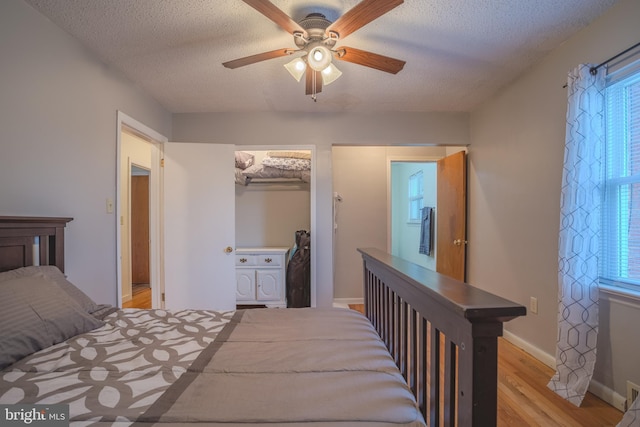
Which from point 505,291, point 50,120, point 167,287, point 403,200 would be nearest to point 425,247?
point 403,200

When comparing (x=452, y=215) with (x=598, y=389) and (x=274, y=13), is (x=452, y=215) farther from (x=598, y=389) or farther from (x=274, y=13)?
(x=274, y=13)

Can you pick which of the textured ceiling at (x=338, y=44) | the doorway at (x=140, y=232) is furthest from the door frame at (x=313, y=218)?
the doorway at (x=140, y=232)

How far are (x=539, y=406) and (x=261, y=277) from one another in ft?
9.02

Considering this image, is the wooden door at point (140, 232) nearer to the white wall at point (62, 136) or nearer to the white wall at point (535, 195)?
the white wall at point (62, 136)

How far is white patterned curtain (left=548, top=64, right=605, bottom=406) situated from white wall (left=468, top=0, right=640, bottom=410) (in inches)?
4.9

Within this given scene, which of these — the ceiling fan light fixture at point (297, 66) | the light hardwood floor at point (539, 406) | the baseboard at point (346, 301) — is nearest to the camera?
the light hardwood floor at point (539, 406)

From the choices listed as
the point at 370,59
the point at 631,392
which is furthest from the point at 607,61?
the point at 631,392

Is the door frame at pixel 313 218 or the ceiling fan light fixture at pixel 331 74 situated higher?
the ceiling fan light fixture at pixel 331 74

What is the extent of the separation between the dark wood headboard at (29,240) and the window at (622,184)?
3167 mm

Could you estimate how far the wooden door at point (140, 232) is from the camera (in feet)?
16.2

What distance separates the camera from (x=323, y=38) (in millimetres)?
1675

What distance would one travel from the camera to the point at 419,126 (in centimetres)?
329

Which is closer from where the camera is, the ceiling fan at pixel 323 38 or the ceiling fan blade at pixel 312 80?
the ceiling fan at pixel 323 38

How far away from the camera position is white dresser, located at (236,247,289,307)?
3600 millimetres
